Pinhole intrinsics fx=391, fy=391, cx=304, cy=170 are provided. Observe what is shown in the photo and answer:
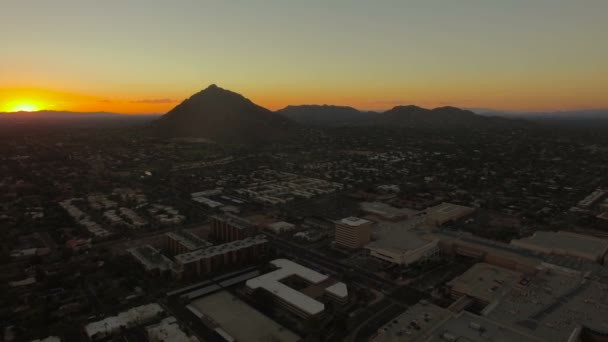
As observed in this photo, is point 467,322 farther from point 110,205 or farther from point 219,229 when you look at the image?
point 110,205

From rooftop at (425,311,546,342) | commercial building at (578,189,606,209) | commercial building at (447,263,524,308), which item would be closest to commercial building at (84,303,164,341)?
rooftop at (425,311,546,342)

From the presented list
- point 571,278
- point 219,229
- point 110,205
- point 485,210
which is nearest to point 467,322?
point 571,278

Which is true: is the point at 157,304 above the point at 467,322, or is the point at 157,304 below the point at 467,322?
below

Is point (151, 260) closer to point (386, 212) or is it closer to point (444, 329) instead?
point (444, 329)

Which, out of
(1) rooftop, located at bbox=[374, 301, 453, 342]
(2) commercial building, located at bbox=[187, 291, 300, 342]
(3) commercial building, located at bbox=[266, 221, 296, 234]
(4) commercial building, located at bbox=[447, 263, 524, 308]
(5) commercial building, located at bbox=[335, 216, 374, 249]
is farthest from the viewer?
(3) commercial building, located at bbox=[266, 221, 296, 234]

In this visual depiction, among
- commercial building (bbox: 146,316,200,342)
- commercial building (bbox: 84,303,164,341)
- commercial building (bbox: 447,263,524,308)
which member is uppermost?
commercial building (bbox: 447,263,524,308)

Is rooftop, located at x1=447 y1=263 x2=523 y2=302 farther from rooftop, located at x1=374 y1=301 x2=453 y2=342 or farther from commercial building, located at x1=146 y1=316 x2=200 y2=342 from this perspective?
commercial building, located at x1=146 y1=316 x2=200 y2=342
